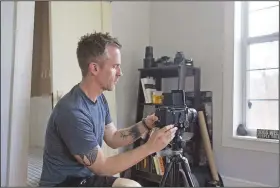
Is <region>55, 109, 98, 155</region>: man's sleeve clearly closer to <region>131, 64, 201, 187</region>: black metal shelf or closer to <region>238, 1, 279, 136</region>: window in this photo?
<region>131, 64, 201, 187</region>: black metal shelf

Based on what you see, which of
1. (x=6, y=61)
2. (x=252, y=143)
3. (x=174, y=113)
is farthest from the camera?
(x=252, y=143)

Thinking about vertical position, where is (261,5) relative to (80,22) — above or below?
above

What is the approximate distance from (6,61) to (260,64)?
1.63m

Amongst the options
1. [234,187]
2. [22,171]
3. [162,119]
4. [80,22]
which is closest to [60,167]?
[162,119]

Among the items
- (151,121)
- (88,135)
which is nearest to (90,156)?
(88,135)

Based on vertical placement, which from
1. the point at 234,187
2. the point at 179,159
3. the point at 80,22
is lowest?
the point at 234,187

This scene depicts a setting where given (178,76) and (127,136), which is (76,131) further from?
(178,76)

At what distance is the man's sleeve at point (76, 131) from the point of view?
854 millimetres

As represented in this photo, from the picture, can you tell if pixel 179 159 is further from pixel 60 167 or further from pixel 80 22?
pixel 80 22

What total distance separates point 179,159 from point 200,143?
2.68 ft

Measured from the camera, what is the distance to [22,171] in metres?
0.45

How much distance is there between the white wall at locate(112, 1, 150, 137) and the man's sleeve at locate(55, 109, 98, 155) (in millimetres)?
837

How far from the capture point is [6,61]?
0.38 m

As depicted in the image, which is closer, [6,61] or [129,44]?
[6,61]
